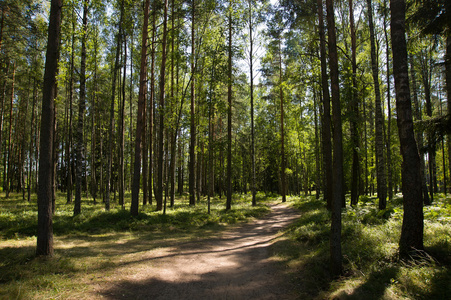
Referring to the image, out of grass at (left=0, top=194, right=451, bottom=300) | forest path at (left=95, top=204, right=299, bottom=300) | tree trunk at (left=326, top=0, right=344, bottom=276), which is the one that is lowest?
forest path at (left=95, top=204, right=299, bottom=300)

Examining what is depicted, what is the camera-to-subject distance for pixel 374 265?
16.0 ft

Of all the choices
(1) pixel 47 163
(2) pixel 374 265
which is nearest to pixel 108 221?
(1) pixel 47 163

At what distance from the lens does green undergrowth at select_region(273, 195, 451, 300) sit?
3.81 metres

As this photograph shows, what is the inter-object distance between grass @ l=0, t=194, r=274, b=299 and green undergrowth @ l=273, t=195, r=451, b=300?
15.1 ft

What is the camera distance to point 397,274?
13.9 feet

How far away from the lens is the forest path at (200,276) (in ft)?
16.6

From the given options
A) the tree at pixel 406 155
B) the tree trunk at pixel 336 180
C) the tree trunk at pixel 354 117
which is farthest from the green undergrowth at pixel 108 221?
the tree at pixel 406 155

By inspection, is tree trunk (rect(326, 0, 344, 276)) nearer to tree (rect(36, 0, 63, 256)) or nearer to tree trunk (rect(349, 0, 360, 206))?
tree (rect(36, 0, 63, 256))

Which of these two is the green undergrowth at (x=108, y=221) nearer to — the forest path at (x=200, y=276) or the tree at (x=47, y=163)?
the tree at (x=47, y=163)

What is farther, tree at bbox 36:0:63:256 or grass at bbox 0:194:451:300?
tree at bbox 36:0:63:256

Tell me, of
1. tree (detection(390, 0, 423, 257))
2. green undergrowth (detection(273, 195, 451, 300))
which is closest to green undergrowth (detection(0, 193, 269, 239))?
green undergrowth (detection(273, 195, 451, 300))

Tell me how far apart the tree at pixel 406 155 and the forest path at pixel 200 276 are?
2803 mm

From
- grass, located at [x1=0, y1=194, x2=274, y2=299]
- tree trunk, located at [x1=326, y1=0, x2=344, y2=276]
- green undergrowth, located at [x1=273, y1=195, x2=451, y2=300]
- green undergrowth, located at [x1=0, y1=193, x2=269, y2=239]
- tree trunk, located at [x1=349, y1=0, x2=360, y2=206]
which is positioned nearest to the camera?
green undergrowth, located at [x1=273, y1=195, x2=451, y2=300]

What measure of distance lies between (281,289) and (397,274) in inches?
90.0
